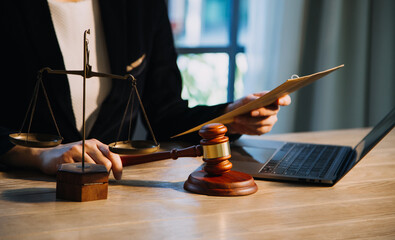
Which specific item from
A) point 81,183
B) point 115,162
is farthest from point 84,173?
point 115,162

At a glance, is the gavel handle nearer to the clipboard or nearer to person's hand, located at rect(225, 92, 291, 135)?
the clipboard

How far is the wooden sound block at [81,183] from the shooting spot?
2.89 feet

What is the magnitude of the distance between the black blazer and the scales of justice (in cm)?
29

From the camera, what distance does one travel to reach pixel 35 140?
2.97 ft

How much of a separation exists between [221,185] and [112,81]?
82 centimetres

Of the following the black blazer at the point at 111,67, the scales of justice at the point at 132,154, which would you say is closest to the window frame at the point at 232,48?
the black blazer at the point at 111,67

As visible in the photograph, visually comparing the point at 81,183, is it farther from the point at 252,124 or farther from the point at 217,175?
the point at 252,124

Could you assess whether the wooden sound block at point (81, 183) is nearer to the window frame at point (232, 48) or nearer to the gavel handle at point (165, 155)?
the gavel handle at point (165, 155)

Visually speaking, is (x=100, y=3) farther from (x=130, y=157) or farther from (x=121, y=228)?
(x=121, y=228)

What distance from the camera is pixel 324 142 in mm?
1650

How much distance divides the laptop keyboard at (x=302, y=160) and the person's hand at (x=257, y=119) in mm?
91

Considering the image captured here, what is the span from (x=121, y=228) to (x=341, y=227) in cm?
36

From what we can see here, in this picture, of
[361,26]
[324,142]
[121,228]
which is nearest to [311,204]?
[121,228]

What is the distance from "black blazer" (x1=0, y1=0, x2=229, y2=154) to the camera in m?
1.44
